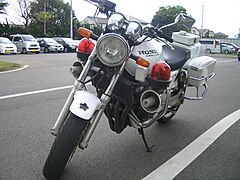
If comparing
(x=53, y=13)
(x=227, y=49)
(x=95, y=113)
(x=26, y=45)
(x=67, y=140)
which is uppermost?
(x=53, y=13)

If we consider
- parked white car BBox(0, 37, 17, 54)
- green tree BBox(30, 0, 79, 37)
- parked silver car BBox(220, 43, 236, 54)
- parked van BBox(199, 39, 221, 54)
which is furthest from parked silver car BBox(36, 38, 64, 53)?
green tree BBox(30, 0, 79, 37)

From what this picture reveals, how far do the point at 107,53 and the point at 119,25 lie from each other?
12.2 inches

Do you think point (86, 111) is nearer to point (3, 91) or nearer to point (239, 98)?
point (3, 91)

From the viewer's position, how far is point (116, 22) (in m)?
2.61

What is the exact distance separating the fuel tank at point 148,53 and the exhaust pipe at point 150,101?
269 millimetres

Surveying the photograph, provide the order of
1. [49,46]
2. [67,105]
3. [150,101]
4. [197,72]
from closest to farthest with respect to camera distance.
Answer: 1. [67,105]
2. [150,101]
3. [197,72]
4. [49,46]

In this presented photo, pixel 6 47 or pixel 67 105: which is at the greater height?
pixel 67 105

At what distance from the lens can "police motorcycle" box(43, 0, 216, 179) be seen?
96.9 inches

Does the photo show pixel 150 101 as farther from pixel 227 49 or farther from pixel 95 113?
pixel 227 49

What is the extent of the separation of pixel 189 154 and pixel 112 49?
179 cm

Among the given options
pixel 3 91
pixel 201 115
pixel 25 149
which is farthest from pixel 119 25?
pixel 3 91

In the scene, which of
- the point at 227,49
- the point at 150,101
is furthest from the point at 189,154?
the point at 227,49

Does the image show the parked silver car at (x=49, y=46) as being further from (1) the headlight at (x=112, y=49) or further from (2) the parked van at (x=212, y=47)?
(1) the headlight at (x=112, y=49)

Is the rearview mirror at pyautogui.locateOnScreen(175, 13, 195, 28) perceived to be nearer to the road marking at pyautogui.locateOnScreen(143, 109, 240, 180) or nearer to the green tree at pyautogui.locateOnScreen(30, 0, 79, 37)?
the road marking at pyautogui.locateOnScreen(143, 109, 240, 180)
